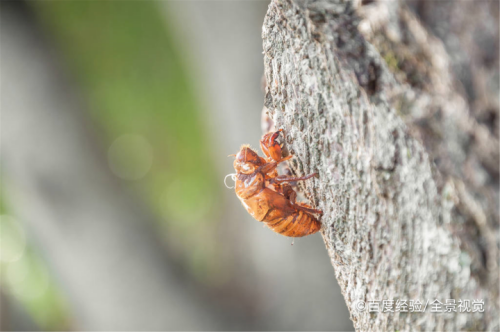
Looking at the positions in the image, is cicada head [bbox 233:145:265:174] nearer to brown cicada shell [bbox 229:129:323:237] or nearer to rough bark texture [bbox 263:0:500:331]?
brown cicada shell [bbox 229:129:323:237]

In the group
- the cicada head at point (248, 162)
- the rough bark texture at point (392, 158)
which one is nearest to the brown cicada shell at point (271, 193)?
the cicada head at point (248, 162)

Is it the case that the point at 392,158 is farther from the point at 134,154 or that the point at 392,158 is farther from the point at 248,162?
the point at 134,154

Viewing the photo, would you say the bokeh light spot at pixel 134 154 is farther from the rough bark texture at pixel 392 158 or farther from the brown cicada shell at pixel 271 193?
the rough bark texture at pixel 392 158

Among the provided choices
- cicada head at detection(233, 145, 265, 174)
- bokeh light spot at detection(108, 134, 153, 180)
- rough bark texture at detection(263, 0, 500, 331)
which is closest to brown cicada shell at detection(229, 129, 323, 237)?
cicada head at detection(233, 145, 265, 174)

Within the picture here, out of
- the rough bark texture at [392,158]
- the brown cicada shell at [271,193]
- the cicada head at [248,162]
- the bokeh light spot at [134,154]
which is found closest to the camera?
the rough bark texture at [392,158]

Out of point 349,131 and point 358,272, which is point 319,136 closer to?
point 349,131

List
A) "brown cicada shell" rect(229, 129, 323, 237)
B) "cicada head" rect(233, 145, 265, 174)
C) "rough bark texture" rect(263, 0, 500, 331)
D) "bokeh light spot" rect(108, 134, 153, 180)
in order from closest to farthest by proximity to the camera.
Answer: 1. "rough bark texture" rect(263, 0, 500, 331)
2. "brown cicada shell" rect(229, 129, 323, 237)
3. "cicada head" rect(233, 145, 265, 174)
4. "bokeh light spot" rect(108, 134, 153, 180)
